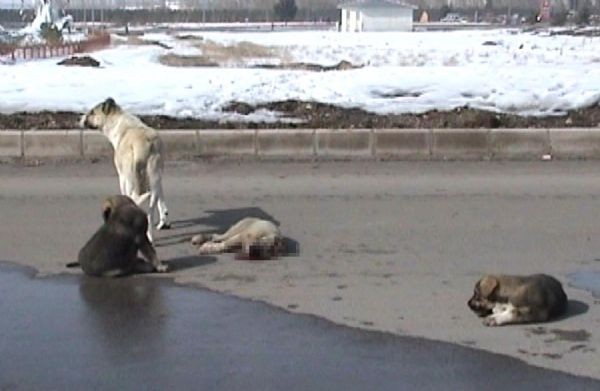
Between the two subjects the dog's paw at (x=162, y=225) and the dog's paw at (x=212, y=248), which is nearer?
the dog's paw at (x=212, y=248)

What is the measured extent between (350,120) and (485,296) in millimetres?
8332

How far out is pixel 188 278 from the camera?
27.5ft

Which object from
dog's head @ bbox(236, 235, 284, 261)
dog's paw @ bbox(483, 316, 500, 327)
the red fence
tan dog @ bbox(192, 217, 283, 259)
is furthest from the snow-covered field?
the red fence

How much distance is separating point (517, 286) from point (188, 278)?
2389 millimetres

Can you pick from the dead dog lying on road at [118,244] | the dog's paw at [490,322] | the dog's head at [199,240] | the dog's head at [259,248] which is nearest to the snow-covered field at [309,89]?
the dog's head at [199,240]

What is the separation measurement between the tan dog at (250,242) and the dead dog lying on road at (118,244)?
2.63ft

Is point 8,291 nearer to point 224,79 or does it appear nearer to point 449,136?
point 449,136

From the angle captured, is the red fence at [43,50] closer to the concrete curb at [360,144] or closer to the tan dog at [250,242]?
the concrete curb at [360,144]

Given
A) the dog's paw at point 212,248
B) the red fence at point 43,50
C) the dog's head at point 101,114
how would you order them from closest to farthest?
the dog's paw at point 212,248 → the dog's head at point 101,114 → the red fence at point 43,50

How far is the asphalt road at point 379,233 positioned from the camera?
7309 mm

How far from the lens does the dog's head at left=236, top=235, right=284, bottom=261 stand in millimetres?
8930

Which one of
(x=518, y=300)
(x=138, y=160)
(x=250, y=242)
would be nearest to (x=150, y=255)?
(x=250, y=242)

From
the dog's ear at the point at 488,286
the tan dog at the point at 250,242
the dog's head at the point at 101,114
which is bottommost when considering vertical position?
the tan dog at the point at 250,242

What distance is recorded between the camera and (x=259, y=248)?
895 cm
